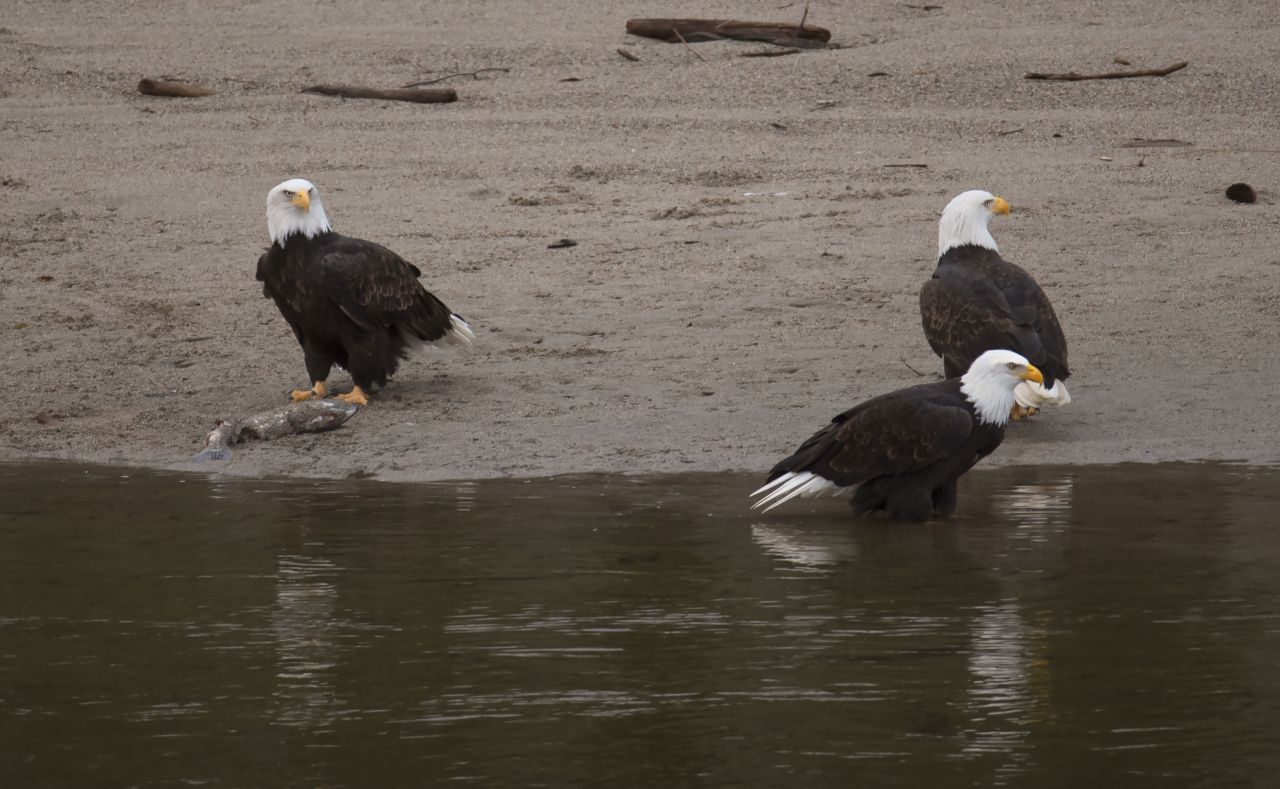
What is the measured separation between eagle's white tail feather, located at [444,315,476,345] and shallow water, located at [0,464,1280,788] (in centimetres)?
200

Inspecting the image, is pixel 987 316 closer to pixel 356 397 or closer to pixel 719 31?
pixel 356 397

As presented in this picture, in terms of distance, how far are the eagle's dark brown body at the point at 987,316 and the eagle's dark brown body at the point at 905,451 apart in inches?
45.0

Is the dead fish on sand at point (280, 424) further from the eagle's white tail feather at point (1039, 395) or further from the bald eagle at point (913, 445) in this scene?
the eagle's white tail feather at point (1039, 395)

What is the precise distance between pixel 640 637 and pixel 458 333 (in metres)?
4.48

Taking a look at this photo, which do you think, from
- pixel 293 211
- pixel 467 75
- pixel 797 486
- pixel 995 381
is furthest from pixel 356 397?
pixel 467 75

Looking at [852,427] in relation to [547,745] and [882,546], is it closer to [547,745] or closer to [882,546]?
[882,546]

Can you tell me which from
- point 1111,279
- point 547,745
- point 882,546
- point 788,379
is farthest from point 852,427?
point 1111,279

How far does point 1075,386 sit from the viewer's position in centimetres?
950

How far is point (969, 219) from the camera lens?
9.28 meters

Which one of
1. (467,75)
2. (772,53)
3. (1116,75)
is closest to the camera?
(1116,75)

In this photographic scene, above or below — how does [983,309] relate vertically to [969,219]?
below

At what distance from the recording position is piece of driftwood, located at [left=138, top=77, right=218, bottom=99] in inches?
604

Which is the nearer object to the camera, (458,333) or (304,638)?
(304,638)

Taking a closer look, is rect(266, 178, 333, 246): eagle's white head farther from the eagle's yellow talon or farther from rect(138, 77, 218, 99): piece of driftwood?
rect(138, 77, 218, 99): piece of driftwood
